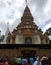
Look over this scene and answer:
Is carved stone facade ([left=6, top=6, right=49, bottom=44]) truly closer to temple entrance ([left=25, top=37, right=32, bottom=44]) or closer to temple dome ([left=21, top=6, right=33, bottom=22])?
temple entrance ([left=25, top=37, right=32, bottom=44])

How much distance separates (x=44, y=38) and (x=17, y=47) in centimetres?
1298

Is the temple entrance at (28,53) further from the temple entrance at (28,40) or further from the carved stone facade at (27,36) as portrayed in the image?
the carved stone facade at (27,36)

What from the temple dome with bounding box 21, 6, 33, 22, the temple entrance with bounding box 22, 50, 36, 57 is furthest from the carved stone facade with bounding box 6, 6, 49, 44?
the temple entrance with bounding box 22, 50, 36, 57

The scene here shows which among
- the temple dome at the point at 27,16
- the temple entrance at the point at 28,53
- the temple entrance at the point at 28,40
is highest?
the temple dome at the point at 27,16

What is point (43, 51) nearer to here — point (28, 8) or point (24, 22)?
point (24, 22)

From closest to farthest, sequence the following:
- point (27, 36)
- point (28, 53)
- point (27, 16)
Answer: point (28, 53) < point (27, 36) < point (27, 16)

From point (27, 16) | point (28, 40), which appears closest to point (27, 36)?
point (28, 40)

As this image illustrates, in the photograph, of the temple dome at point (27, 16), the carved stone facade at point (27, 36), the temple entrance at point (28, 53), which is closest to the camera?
the temple entrance at point (28, 53)

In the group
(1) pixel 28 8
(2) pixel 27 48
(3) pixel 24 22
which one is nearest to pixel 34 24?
(3) pixel 24 22

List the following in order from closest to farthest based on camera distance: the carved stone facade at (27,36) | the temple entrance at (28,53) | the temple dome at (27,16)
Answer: the temple entrance at (28,53) → the carved stone facade at (27,36) → the temple dome at (27,16)

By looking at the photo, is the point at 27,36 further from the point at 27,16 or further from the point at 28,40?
the point at 27,16

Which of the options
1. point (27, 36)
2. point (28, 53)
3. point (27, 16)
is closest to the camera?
point (28, 53)

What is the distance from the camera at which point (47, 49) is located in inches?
1143

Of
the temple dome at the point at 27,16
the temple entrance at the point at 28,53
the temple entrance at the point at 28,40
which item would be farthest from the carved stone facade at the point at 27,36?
the temple entrance at the point at 28,53
